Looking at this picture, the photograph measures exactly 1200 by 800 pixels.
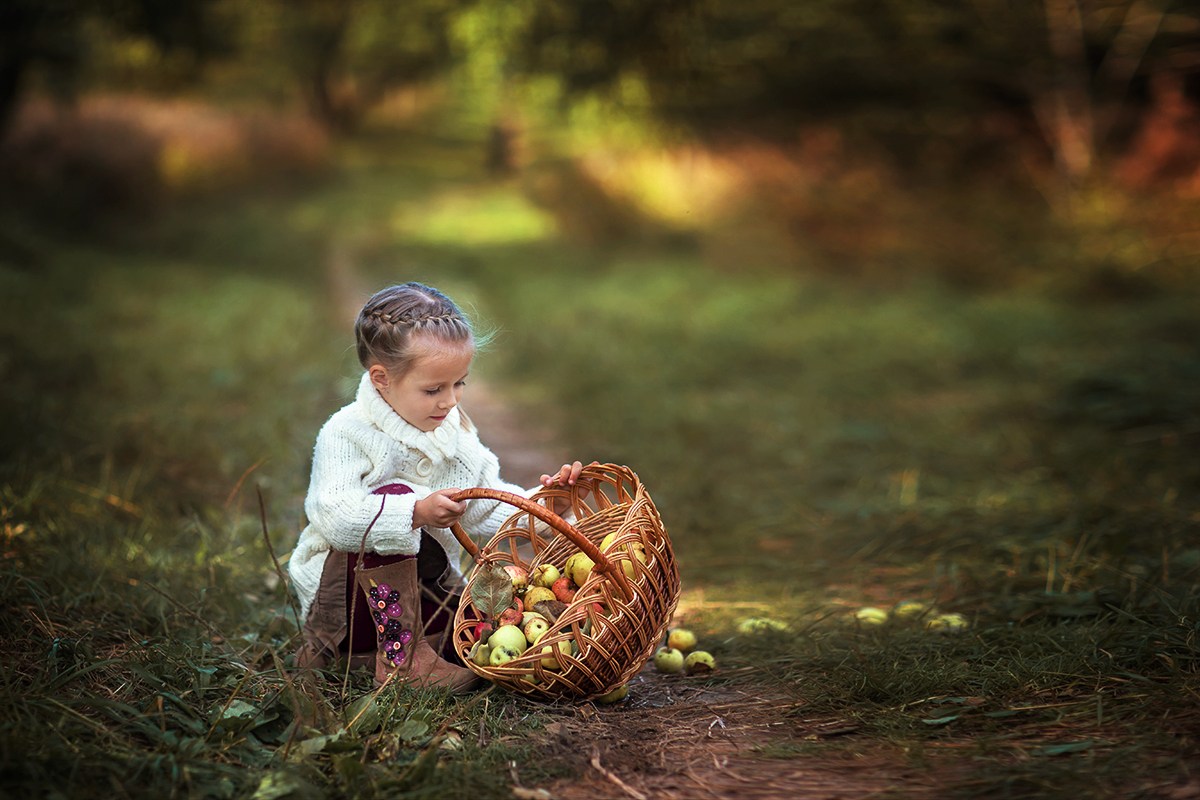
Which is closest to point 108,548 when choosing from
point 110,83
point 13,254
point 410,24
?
point 13,254

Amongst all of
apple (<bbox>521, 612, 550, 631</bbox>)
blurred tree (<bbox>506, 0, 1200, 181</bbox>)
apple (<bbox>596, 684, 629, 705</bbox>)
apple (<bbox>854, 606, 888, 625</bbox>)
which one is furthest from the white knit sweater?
blurred tree (<bbox>506, 0, 1200, 181</bbox>)

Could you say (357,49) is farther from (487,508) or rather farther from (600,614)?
(600,614)

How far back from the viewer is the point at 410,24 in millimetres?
19406

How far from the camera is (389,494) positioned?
232 centimetres

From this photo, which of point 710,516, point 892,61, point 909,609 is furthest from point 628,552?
point 892,61

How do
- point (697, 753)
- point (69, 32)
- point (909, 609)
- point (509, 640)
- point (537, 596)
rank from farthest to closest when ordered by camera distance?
point (69, 32), point (909, 609), point (537, 596), point (509, 640), point (697, 753)

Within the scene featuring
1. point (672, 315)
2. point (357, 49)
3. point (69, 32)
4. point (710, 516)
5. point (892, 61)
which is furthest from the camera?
point (357, 49)

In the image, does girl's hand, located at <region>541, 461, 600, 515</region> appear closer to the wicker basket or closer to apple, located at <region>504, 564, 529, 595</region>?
the wicker basket

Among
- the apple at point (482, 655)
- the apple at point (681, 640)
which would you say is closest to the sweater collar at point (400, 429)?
the apple at point (482, 655)

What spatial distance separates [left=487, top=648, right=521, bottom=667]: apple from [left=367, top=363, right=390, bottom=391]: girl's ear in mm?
739

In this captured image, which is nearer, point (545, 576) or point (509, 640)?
point (509, 640)

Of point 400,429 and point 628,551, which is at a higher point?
point 400,429

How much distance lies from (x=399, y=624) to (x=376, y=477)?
0.38 m

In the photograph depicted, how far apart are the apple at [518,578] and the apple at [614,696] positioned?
14.3 inches
